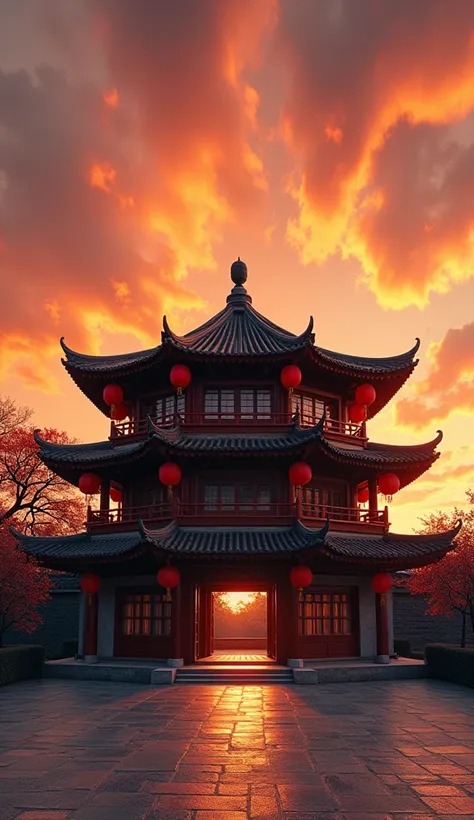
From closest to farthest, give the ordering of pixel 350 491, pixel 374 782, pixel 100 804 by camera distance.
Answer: pixel 100 804, pixel 374 782, pixel 350 491

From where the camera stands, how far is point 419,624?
31.4 metres

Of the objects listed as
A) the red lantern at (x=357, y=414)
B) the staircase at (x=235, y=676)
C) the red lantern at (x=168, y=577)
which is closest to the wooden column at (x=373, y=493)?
the red lantern at (x=357, y=414)

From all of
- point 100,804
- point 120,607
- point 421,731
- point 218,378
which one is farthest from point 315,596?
point 100,804

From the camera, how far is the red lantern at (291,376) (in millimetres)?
23219

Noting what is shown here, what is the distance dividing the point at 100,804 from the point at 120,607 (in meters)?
15.7

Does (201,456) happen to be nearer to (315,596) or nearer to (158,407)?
(158,407)

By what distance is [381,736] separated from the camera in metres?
12.3

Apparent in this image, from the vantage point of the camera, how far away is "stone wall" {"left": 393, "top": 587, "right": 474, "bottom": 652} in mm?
31141

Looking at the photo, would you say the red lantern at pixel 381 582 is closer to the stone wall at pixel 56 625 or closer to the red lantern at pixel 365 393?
the red lantern at pixel 365 393

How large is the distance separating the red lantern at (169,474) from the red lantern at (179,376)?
289 centimetres

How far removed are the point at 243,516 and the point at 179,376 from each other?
17.2ft

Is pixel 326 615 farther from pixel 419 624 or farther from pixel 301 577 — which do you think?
pixel 419 624

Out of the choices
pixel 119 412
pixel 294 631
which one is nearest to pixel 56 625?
pixel 119 412

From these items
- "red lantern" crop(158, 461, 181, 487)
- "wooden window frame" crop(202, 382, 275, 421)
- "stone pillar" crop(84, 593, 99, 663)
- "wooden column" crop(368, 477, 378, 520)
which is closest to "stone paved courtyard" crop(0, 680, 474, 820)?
"stone pillar" crop(84, 593, 99, 663)
